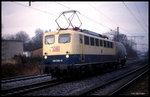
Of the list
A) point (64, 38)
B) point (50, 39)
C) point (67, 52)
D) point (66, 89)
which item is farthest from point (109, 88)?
point (50, 39)

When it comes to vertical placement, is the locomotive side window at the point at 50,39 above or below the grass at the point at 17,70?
above

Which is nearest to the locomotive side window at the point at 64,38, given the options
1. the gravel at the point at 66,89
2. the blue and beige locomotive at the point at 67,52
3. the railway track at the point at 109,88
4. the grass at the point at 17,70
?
the blue and beige locomotive at the point at 67,52

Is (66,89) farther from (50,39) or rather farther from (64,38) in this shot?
(50,39)

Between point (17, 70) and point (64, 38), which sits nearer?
point (64, 38)

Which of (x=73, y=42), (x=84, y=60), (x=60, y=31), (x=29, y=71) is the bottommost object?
(x=29, y=71)

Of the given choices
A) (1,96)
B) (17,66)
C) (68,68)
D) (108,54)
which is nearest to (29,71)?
(17,66)

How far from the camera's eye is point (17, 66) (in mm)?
22094

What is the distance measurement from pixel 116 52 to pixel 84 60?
32.0 feet

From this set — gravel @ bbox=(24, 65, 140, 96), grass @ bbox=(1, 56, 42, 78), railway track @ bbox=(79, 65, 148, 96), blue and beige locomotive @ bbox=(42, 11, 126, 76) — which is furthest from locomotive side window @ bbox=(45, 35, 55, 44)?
grass @ bbox=(1, 56, 42, 78)

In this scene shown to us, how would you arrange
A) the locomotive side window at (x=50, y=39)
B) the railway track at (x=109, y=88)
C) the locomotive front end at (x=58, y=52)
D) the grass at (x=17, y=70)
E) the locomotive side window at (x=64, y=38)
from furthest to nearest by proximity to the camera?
1. the grass at (x=17, y=70)
2. the locomotive side window at (x=50, y=39)
3. the locomotive side window at (x=64, y=38)
4. the locomotive front end at (x=58, y=52)
5. the railway track at (x=109, y=88)

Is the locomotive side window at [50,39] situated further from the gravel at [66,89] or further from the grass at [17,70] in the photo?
the grass at [17,70]

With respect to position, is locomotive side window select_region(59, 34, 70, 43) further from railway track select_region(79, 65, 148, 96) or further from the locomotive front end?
railway track select_region(79, 65, 148, 96)

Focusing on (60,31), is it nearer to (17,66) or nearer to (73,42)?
(73,42)

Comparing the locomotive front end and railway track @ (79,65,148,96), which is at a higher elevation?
the locomotive front end
